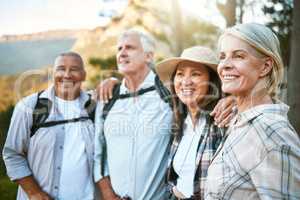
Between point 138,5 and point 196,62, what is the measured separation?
1566 millimetres

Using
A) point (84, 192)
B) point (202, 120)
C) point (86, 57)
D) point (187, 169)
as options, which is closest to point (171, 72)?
point (202, 120)

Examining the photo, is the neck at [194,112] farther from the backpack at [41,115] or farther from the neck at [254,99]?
the backpack at [41,115]

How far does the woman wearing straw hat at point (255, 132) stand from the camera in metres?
1.18

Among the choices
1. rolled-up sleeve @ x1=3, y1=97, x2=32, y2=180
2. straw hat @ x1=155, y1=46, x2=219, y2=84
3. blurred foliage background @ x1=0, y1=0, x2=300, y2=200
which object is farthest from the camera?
blurred foliage background @ x1=0, y1=0, x2=300, y2=200

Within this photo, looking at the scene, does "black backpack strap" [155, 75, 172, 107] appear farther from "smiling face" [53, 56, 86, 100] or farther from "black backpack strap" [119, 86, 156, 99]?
"smiling face" [53, 56, 86, 100]

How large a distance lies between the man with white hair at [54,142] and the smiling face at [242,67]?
956 millimetres

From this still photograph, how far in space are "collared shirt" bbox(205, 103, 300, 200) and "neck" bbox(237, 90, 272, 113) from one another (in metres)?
0.03

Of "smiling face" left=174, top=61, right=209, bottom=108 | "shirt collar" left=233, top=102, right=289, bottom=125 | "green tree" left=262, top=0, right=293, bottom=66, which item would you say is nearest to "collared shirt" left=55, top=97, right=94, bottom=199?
"smiling face" left=174, top=61, right=209, bottom=108

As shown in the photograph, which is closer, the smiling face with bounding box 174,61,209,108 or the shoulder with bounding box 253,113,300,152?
the shoulder with bounding box 253,113,300,152

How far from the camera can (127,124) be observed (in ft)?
6.96

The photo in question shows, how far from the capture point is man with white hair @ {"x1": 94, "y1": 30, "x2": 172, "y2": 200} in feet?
6.82

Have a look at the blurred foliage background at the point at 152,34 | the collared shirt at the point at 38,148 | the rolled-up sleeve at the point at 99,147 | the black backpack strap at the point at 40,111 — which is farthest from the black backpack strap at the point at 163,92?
the blurred foliage background at the point at 152,34

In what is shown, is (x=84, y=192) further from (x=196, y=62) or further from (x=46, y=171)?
(x=196, y=62)

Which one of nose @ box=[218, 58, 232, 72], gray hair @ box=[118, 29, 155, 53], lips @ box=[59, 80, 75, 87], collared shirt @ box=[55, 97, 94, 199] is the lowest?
collared shirt @ box=[55, 97, 94, 199]
